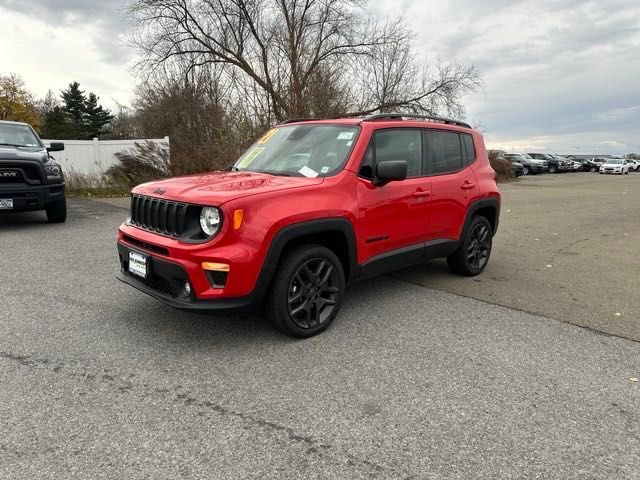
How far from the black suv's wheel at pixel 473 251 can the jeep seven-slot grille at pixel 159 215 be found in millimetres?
3325

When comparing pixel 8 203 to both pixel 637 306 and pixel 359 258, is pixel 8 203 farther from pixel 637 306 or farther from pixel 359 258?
pixel 637 306

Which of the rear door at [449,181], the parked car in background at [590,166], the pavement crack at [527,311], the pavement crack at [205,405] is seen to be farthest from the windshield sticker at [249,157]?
the parked car in background at [590,166]

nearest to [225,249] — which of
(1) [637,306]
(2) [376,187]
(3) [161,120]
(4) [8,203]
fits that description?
(2) [376,187]

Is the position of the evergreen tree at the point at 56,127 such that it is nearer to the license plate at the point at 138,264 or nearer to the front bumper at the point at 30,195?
the front bumper at the point at 30,195

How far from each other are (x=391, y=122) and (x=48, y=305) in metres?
3.62

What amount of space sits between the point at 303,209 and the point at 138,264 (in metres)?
1.36

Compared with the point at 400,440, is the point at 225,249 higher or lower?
higher

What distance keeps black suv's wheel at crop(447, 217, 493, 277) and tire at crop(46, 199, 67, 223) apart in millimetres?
6889

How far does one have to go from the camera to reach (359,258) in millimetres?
4082

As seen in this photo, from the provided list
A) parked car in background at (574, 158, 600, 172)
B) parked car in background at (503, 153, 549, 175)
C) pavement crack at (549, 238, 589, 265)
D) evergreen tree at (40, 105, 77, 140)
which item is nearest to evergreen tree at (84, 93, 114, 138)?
evergreen tree at (40, 105, 77, 140)

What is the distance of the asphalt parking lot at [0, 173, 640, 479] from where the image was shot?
91.6 inches

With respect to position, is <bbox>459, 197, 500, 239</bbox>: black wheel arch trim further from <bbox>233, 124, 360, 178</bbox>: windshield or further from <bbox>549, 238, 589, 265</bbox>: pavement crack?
<bbox>233, 124, 360, 178</bbox>: windshield

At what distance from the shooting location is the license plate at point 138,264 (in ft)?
11.8

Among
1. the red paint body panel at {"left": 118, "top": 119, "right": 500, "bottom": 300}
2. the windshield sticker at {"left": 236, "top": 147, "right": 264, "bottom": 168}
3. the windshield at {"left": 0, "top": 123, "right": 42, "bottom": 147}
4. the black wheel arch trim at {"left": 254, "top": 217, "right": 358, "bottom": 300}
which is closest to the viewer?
the red paint body panel at {"left": 118, "top": 119, "right": 500, "bottom": 300}
